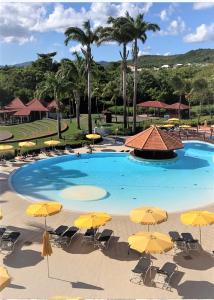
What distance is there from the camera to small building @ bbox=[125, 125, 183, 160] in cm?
3253

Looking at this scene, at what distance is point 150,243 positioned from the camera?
1371 centimetres

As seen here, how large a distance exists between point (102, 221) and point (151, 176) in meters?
13.4

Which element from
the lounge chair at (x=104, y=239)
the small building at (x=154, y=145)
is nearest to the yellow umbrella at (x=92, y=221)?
the lounge chair at (x=104, y=239)

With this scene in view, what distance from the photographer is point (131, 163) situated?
3278 cm

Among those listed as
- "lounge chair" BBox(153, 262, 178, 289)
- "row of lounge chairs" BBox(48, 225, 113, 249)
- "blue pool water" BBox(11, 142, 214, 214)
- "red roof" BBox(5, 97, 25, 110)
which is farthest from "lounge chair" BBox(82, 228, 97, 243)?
"red roof" BBox(5, 97, 25, 110)

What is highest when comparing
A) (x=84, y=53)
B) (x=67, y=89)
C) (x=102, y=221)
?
(x=84, y=53)

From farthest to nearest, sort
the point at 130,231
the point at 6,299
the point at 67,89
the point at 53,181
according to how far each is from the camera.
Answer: the point at 67,89 < the point at 53,181 < the point at 130,231 < the point at 6,299

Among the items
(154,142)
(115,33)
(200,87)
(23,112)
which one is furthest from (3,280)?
(200,87)

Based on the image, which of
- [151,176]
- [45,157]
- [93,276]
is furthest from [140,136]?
[93,276]

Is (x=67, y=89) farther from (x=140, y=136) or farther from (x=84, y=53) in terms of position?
(x=140, y=136)

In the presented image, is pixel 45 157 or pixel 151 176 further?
pixel 45 157

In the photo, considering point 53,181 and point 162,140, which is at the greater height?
point 162,140

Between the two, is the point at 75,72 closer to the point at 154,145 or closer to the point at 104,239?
the point at 154,145

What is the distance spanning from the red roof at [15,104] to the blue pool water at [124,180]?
2929 centimetres
